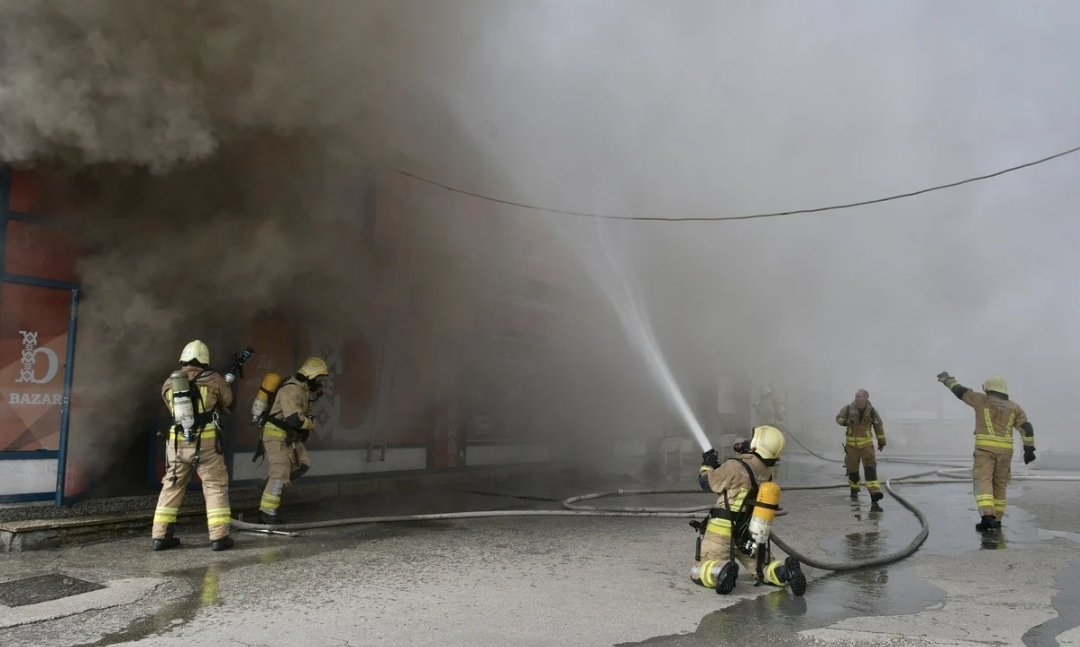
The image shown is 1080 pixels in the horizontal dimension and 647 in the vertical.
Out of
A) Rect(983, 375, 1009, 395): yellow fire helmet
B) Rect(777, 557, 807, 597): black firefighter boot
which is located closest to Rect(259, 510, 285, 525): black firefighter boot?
Rect(777, 557, 807, 597): black firefighter boot

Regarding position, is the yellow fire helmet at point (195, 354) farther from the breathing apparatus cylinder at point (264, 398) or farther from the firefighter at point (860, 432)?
the firefighter at point (860, 432)

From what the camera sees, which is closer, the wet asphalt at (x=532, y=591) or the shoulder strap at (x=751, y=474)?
the wet asphalt at (x=532, y=591)

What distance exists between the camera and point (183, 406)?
5477 millimetres

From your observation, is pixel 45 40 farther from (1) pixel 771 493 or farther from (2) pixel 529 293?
(2) pixel 529 293

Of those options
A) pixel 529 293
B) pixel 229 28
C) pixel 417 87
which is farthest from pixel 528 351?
pixel 229 28

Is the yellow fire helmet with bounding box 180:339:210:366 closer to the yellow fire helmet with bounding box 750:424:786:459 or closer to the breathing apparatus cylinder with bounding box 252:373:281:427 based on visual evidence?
the breathing apparatus cylinder with bounding box 252:373:281:427

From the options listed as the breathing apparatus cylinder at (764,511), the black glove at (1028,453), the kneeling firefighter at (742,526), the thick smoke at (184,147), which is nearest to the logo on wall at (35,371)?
the thick smoke at (184,147)

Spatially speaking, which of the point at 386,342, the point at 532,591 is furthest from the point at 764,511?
the point at 386,342

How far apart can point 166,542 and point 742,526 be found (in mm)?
4148

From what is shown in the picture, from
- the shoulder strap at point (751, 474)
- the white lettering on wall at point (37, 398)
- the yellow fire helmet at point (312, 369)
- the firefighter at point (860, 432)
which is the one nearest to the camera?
the shoulder strap at point (751, 474)

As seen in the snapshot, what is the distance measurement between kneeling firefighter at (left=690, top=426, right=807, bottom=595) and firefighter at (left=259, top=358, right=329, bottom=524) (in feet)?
12.0

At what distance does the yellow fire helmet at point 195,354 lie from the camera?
18.8 ft

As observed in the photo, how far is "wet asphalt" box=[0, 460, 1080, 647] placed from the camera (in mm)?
3611

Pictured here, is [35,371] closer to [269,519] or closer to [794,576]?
[269,519]
